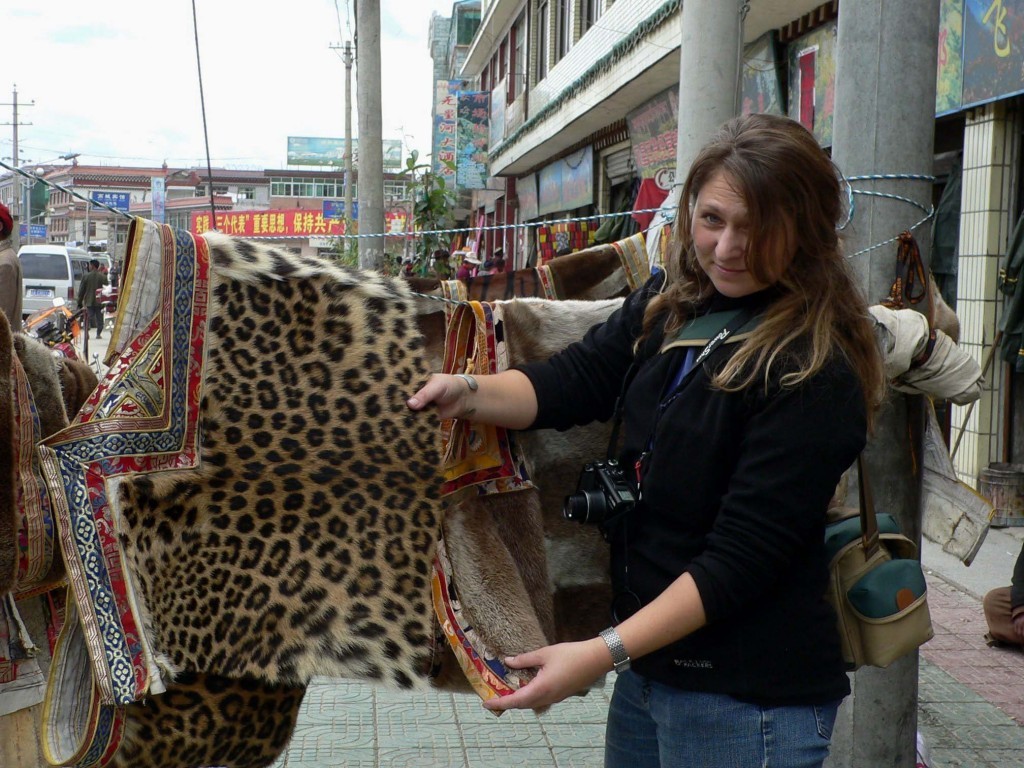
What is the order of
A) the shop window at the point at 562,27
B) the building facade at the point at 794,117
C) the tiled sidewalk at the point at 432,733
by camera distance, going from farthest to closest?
the shop window at the point at 562,27 < the building facade at the point at 794,117 < the tiled sidewalk at the point at 432,733

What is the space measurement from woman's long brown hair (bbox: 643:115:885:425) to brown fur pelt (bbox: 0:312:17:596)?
49.0 inches

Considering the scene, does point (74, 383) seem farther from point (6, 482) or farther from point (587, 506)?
point (587, 506)

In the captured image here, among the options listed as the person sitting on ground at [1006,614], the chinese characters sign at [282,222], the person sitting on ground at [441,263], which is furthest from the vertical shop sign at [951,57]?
the chinese characters sign at [282,222]

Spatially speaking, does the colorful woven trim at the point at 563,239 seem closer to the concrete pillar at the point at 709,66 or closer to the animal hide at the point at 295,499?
the concrete pillar at the point at 709,66

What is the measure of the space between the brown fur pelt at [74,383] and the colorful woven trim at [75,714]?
481 mm

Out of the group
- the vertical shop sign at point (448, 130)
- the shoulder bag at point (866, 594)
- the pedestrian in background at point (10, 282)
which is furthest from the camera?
the vertical shop sign at point (448, 130)

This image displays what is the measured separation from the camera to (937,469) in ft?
10.0

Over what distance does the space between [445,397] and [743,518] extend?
0.63 m

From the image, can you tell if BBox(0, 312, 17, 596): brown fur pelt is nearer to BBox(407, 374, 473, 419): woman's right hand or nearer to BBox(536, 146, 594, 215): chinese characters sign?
BBox(407, 374, 473, 419): woman's right hand

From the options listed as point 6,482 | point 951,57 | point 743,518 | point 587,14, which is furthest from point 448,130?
point 743,518

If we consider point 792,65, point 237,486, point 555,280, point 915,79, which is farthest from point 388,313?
point 792,65

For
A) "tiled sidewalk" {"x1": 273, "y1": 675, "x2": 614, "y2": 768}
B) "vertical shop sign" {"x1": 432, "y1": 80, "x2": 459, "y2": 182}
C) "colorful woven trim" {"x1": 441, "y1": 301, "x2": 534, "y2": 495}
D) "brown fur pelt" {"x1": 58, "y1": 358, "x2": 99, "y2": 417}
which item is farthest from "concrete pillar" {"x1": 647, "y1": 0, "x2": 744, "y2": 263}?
"vertical shop sign" {"x1": 432, "y1": 80, "x2": 459, "y2": 182}

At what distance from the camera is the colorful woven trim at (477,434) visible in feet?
6.88

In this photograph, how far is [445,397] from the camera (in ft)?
6.69
